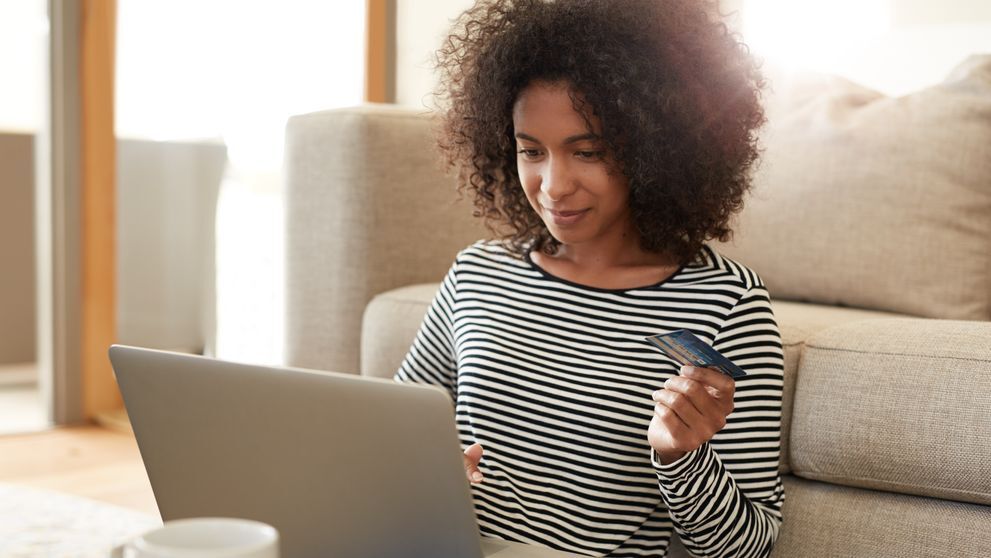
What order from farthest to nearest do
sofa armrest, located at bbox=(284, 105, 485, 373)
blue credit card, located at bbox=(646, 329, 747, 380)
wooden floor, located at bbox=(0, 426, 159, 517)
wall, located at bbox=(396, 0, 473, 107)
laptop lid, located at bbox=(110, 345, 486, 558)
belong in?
wall, located at bbox=(396, 0, 473, 107), wooden floor, located at bbox=(0, 426, 159, 517), sofa armrest, located at bbox=(284, 105, 485, 373), blue credit card, located at bbox=(646, 329, 747, 380), laptop lid, located at bbox=(110, 345, 486, 558)

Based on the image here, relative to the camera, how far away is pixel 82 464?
2.58 metres

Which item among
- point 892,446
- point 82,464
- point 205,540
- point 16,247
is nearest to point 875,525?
point 892,446

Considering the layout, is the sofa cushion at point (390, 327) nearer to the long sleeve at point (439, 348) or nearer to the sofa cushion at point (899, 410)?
the long sleeve at point (439, 348)

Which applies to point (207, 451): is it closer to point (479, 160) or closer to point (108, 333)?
point (479, 160)

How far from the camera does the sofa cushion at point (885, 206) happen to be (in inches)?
64.6

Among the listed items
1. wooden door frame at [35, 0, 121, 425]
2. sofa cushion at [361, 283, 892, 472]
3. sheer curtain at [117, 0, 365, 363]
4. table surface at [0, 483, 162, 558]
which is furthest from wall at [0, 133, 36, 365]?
sofa cushion at [361, 283, 892, 472]

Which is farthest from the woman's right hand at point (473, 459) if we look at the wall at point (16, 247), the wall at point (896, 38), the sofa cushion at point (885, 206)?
the wall at point (16, 247)

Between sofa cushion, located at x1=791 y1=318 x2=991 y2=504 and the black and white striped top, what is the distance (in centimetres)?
18

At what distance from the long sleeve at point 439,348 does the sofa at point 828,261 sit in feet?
0.71

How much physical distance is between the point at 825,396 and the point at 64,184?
87.9 inches

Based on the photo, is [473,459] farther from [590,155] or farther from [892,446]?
[892,446]

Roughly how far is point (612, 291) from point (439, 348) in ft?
0.80

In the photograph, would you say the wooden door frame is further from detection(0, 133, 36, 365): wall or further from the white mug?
the white mug

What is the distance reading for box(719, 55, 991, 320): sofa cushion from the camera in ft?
5.39
